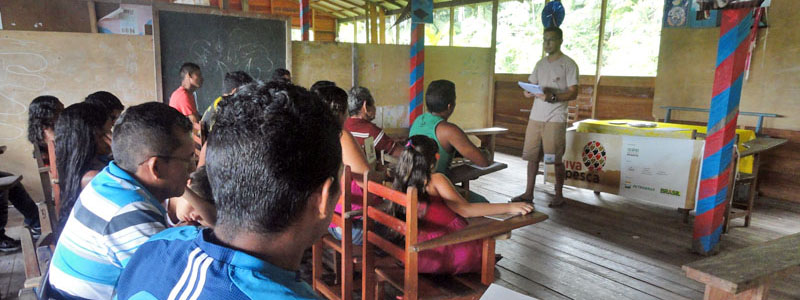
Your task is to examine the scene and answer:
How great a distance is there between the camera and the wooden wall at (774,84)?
444 centimetres

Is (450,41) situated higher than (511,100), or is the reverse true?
(450,41)

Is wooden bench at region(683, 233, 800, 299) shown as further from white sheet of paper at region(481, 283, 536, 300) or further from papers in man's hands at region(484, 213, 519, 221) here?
white sheet of paper at region(481, 283, 536, 300)

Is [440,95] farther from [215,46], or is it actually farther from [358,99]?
[215,46]

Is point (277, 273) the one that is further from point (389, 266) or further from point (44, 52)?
point (44, 52)

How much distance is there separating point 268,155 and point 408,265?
3.64 feet

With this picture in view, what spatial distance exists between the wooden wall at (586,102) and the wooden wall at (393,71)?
124 cm

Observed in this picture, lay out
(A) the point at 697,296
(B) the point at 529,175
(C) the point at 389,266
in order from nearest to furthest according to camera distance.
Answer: (C) the point at 389,266 → (A) the point at 697,296 → (B) the point at 529,175

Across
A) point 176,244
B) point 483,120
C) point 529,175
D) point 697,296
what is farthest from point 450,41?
point 176,244

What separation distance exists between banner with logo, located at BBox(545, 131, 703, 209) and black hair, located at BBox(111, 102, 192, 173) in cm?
362

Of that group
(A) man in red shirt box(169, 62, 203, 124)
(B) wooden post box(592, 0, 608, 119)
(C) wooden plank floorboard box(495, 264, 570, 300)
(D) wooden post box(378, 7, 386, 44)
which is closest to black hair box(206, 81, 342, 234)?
(C) wooden plank floorboard box(495, 264, 570, 300)

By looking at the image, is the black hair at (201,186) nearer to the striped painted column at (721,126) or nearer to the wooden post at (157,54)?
the striped painted column at (721,126)

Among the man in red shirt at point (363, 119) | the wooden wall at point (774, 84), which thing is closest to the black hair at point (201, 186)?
the man in red shirt at point (363, 119)

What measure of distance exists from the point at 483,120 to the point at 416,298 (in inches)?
191

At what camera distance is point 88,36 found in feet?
12.9
